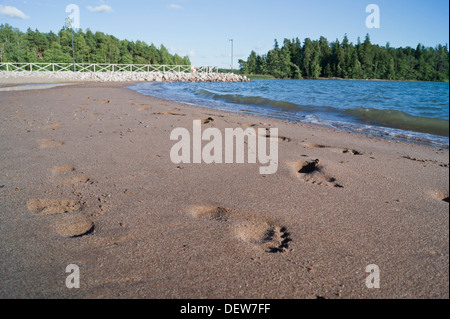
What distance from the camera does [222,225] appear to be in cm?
246

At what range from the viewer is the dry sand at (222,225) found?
173 cm

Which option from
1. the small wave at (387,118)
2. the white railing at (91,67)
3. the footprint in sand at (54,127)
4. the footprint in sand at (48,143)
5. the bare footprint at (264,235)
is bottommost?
the bare footprint at (264,235)

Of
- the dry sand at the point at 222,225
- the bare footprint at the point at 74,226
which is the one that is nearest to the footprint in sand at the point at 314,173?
the dry sand at the point at 222,225

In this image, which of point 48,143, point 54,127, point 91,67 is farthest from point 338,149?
point 91,67

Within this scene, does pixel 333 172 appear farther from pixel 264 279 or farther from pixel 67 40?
pixel 67 40

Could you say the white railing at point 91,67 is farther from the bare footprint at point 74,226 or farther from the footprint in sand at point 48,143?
the bare footprint at point 74,226

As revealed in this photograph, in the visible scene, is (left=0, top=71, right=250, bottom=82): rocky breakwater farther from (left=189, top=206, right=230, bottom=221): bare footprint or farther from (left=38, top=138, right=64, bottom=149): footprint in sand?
(left=189, top=206, right=230, bottom=221): bare footprint

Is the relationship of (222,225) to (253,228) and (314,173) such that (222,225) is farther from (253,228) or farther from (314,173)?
(314,173)

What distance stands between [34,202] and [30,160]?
153cm

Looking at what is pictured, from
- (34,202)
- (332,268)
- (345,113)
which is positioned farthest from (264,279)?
(345,113)

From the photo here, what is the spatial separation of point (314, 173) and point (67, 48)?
59592mm

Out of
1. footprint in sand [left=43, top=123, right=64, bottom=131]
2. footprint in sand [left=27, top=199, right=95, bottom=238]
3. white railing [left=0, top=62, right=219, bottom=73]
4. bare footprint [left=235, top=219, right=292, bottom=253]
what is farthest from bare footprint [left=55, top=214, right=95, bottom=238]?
white railing [left=0, top=62, right=219, bottom=73]

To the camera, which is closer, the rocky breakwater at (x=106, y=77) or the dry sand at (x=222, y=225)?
the dry sand at (x=222, y=225)

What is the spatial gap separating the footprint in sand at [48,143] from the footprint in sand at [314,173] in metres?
4.00
